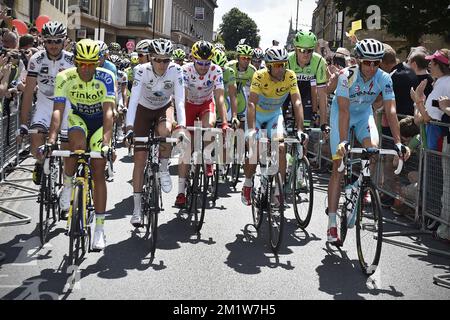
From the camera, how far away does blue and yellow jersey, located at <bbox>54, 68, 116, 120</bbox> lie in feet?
21.1

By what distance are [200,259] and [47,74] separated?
361 centimetres

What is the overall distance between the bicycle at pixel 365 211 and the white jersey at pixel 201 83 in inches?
114

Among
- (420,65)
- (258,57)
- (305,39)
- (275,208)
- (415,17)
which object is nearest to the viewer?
(275,208)

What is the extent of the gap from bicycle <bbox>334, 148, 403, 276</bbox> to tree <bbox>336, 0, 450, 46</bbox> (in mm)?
23466

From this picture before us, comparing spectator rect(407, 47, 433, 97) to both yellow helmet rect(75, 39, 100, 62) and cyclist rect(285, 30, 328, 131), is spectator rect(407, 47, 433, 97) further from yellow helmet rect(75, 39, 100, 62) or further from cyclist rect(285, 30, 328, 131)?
yellow helmet rect(75, 39, 100, 62)

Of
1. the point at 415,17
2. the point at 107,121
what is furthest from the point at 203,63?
the point at 415,17

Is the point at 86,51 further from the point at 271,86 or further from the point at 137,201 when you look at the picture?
the point at 271,86

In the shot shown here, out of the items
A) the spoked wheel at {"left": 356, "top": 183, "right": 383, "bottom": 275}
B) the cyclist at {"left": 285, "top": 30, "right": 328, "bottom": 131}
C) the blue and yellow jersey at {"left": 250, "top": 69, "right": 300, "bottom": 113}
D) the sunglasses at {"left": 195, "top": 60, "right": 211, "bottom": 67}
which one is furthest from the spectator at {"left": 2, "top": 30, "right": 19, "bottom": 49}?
the spoked wheel at {"left": 356, "top": 183, "right": 383, "bottom": 275}

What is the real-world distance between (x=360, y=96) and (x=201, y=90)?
283cm

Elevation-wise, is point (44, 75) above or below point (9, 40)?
below

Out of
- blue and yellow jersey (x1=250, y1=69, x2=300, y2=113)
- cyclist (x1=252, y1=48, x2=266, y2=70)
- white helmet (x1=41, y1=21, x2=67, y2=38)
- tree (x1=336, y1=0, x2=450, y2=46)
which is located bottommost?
blue and yellow jersey (x1=250, y1=69, x2=300, y2=113)

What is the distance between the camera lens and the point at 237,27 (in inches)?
6319
